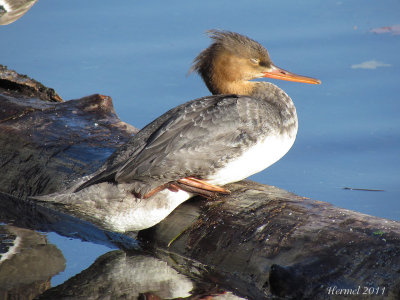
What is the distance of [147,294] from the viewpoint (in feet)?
13.4

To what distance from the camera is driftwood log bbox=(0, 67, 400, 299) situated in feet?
11.5

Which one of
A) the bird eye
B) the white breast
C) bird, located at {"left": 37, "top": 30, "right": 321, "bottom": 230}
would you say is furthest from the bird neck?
the white breast

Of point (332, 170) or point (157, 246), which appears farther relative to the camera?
point (332, 170)

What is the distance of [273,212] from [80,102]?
220 cm

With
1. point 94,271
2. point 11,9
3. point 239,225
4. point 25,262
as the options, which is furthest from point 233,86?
point 11,9

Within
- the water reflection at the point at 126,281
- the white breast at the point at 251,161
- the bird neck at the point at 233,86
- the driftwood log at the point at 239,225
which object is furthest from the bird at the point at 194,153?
the bird neck at the point at 233,86

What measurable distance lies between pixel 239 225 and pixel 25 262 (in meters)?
1.48

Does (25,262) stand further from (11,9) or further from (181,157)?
(11,9)

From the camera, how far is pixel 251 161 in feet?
14.9

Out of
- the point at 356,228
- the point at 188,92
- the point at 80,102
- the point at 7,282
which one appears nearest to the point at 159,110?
the point at 188,92

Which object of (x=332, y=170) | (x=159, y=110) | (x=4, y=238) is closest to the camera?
(x=4, y=238)

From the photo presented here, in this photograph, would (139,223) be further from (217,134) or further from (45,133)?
(45,133)

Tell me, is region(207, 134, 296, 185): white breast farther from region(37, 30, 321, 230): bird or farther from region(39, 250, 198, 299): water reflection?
region(39, 250, 198, 299): water reflection

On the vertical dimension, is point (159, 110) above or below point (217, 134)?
above
